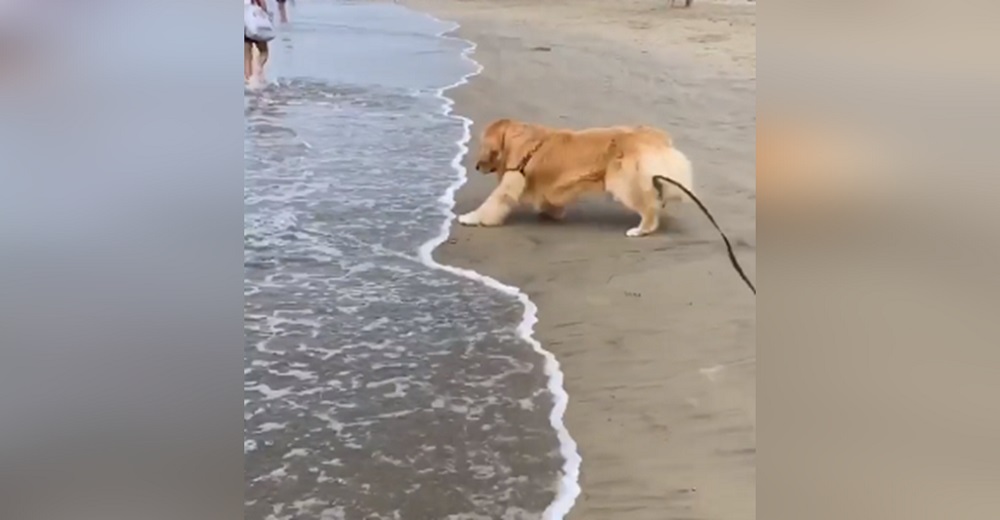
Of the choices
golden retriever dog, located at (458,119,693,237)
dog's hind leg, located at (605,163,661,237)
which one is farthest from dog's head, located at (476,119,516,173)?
dog's hind leg, located at (605,163,661,237)

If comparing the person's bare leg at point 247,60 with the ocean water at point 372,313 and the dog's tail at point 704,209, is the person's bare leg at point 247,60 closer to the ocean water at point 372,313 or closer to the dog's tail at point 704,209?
the ocean water at point 372,313

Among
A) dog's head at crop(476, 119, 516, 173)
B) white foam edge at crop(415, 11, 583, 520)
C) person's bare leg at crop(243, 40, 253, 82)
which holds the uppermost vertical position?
person's bare leg at crop(243, 40, 253, 82)

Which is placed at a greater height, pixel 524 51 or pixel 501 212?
pixel 524 51

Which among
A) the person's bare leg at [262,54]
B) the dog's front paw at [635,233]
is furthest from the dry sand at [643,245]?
the person's bare leg at [262,54]

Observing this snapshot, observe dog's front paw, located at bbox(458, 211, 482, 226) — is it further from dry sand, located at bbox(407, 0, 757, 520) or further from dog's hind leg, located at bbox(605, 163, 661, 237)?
dog's hind leg, located at bbox(605, 163, 661, 237)

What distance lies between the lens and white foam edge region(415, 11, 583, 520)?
0.98 m

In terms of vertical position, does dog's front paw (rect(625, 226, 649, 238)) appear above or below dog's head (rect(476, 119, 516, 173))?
below

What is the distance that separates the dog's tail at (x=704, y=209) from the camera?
103 cm

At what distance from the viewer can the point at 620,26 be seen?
1030mm

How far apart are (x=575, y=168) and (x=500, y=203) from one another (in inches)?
3.2
